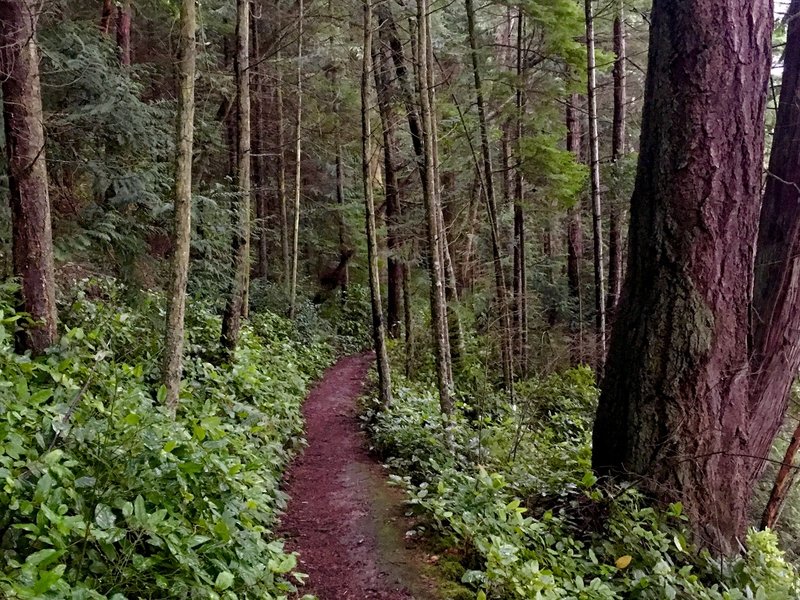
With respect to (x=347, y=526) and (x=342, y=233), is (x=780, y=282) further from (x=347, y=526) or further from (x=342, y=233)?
(x=342, y=233)

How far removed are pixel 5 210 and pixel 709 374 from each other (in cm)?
698

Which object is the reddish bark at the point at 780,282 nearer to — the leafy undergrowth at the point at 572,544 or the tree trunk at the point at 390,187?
the leafy undergrowth at the point at 572,544

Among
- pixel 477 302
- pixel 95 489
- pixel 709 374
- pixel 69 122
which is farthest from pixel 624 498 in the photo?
pixel 477 302

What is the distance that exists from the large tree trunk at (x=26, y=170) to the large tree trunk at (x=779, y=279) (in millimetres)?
6221

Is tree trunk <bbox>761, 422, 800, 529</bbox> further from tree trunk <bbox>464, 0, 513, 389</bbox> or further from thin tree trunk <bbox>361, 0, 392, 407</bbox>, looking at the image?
tree trunk <bbox>464, 0, 513, 389</bbox>

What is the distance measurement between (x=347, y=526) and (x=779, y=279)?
440cm

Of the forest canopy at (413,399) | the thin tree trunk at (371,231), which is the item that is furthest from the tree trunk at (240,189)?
the thin tree trunk at (371,231)

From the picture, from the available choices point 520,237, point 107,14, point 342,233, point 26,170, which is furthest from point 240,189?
point 342,233

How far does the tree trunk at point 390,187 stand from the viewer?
489 inches

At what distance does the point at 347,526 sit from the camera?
17.3ft

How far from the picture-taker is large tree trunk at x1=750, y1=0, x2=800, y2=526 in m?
4.14

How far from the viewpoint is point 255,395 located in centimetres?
773

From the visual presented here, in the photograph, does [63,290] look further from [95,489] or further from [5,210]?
[95,489]

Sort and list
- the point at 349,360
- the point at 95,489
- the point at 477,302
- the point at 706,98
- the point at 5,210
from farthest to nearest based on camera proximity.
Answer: the point at 349,360 → the point at 477,302 → the point at 5,210 → the point at 706,98 → the point at 95,489
